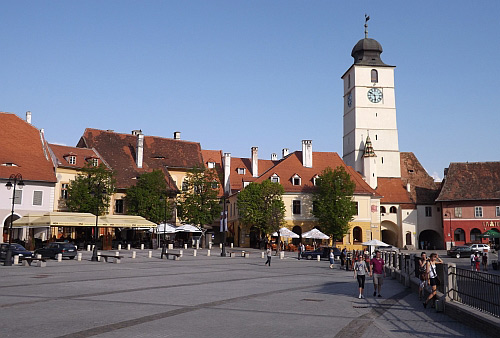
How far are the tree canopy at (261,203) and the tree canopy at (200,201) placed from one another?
3.39 m

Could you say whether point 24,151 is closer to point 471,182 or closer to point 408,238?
point 408,238

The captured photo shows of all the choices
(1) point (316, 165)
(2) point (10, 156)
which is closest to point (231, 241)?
(1) point (316, 165)

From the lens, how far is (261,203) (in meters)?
58.5

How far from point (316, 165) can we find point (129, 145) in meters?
23.8

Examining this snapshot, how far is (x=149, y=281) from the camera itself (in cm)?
2297

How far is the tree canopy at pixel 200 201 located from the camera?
58.8 metres

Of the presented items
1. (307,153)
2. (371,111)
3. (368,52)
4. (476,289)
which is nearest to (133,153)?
(307,153)

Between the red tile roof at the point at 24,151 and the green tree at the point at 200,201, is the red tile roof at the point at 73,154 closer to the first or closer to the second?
the red tile roof at the point at 24,151

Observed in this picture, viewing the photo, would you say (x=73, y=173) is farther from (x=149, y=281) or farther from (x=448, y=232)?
(x=448, y=232)

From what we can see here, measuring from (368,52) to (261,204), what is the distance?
40239 millimetres

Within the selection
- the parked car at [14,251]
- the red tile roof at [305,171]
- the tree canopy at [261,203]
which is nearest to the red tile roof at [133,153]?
the tree canopy at [261,203]

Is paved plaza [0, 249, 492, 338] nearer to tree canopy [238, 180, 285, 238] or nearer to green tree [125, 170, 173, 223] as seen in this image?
green tree [125, 170, 173, 223]

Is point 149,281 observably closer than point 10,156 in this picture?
Yes

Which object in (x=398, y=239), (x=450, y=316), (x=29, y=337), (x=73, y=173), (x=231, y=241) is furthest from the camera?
(x=398, y=239)
